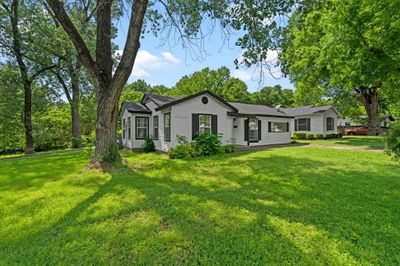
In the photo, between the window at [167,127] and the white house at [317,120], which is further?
the white house at [317,120]

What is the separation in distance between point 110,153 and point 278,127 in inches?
577

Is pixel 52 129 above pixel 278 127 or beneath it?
above

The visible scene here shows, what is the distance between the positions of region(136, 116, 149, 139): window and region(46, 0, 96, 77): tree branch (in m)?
6.71

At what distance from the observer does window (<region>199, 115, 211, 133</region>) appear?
43.4 feet

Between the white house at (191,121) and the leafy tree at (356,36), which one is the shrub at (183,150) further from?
the leafy tree at (356,36)

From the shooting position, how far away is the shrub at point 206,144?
11664 mm

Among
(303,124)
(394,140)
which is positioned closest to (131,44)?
(394,140)

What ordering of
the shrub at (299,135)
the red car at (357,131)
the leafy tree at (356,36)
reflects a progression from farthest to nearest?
1. the red car at (357,131)
2. the shrub at (299,135)
3. the leafy tree at (356,36)

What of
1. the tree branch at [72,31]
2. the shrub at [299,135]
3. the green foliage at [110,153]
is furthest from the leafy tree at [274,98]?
the tree branch at [72,31]

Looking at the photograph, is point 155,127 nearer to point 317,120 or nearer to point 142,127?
point 142,127

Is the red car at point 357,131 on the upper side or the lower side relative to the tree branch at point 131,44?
lower

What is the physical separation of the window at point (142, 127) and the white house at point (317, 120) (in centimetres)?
1883

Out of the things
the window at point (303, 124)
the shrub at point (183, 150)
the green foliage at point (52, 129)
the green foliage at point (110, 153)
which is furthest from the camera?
the window at point (303, 124)

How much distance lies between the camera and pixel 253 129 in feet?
56.5
